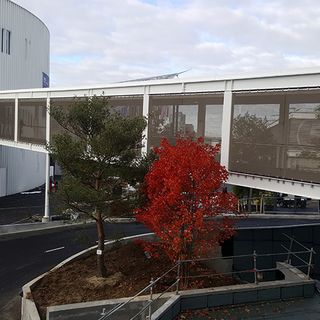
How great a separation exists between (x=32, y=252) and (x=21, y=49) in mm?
26355

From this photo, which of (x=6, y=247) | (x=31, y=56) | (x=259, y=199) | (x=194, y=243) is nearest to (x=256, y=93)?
(x=194, y=243)

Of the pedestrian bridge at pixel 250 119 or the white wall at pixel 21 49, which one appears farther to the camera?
the white wall at pixel 21 49

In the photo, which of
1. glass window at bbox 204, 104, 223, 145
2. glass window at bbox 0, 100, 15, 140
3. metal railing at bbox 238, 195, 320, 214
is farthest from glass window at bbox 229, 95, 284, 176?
glass window at bbox 0, 100, 15, 140

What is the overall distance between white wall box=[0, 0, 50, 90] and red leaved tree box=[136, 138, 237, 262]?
29981 mm

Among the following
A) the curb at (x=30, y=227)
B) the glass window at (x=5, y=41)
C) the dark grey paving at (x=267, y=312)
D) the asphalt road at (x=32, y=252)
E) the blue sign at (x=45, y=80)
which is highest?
the glass window at (x=5, y=41)

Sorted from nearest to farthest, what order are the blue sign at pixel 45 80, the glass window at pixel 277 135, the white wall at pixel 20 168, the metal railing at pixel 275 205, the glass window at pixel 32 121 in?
1. the glass window at pixel 277 135
2. the glass window at pixel 32 121
3. the metal railing at pixel 275 205
4. the white wall at pixel 20 168
5. the blue sign at pixel 45 80

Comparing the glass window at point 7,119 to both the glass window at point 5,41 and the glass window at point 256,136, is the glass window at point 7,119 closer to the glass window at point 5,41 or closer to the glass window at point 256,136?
the glass window at point 5,41

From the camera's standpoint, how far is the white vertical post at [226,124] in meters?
13.5

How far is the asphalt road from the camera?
46.9 feet

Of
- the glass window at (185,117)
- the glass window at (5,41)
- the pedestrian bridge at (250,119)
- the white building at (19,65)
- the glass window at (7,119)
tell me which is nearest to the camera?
the pedestrian bridge at (250,119)

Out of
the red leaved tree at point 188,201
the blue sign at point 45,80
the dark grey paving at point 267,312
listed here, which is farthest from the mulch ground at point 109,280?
the blue sign at point 45,80

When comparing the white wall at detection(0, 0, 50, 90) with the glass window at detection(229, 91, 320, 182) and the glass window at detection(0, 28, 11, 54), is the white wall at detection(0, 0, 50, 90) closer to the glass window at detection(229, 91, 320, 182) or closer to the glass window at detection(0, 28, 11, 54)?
the glass window at detection(0, 28, 11, 54)

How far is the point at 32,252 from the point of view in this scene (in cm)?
1928

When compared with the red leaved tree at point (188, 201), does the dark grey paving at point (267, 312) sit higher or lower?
lower
